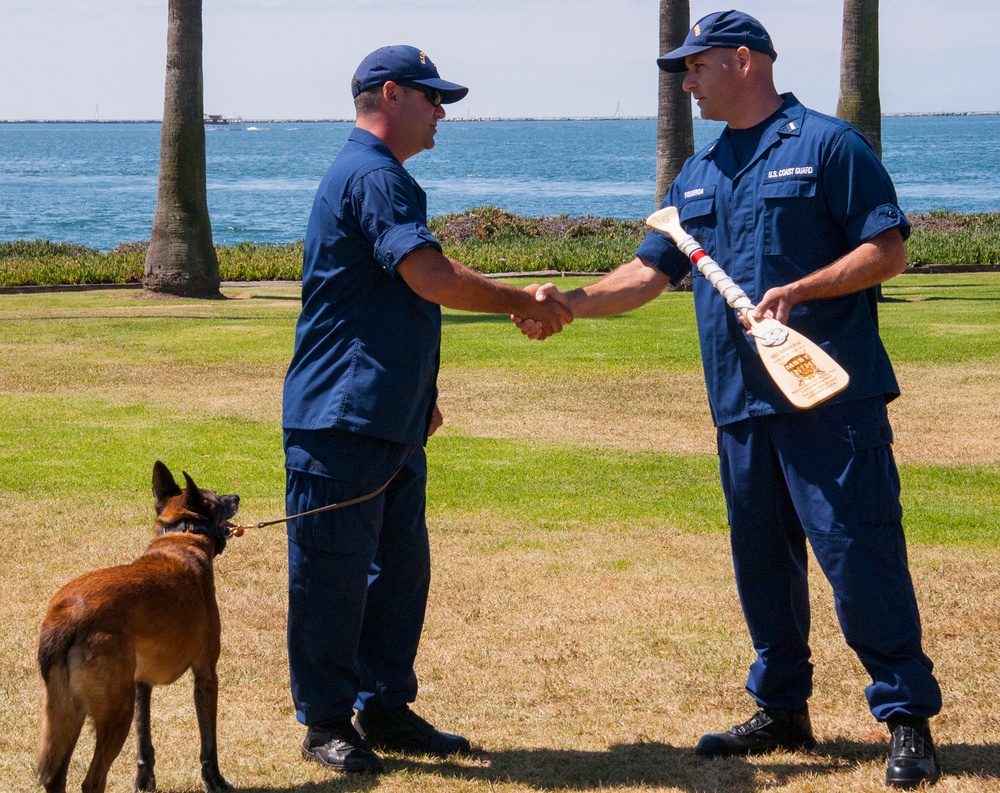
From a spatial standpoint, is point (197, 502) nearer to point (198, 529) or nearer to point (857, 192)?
point (198, 529)

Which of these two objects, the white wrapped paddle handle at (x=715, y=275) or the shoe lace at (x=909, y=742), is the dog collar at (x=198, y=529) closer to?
the white wrapped paddle handle at (x=715, y=275)

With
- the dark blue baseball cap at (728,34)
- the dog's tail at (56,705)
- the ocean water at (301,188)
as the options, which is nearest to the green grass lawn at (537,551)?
the dog's tail at (56,705)

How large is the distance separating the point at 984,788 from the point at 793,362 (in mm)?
1525

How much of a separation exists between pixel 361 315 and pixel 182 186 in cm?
1589

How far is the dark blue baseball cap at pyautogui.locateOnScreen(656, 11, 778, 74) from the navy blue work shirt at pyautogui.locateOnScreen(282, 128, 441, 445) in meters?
1.10

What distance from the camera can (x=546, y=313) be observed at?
4.84 m

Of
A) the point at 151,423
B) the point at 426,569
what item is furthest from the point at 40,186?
the point at 426,569

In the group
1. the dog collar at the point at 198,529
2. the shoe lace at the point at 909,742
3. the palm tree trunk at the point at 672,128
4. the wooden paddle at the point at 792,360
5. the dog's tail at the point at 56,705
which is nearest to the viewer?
the dog's tail at the point at 56,705

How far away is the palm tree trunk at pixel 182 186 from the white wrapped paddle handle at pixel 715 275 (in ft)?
51.5

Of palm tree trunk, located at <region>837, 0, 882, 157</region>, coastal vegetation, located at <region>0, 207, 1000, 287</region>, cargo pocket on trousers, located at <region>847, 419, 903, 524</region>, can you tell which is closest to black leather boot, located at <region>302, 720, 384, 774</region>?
cargo pocket on trousers, located at <region>847, 419, 903, 524</region>

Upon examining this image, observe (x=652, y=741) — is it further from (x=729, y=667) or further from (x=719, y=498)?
(x=719, y=498)

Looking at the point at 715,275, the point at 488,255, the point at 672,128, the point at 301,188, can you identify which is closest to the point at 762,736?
the point at 715,275

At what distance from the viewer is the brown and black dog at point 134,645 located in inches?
142

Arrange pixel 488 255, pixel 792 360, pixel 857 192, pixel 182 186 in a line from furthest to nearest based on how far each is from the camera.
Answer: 1. pixel 488 255
2. pixel 182 186
3. pixel 857 192
4. pixel 792 360
